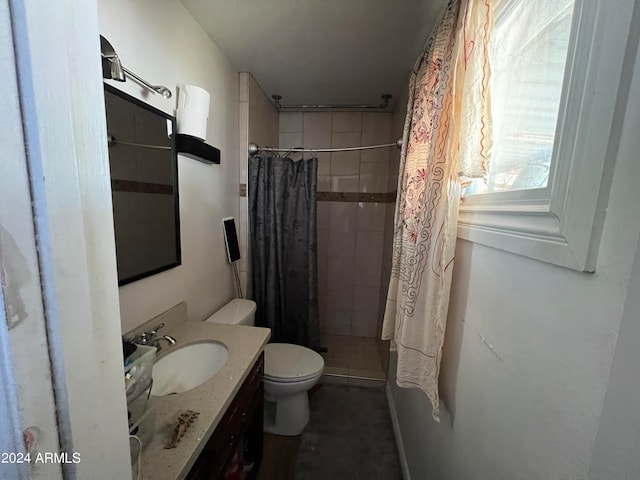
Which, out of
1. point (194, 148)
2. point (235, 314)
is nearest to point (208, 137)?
point (194, 148)

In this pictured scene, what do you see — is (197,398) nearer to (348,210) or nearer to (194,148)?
Result: (194,148)

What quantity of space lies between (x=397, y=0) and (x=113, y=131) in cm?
127

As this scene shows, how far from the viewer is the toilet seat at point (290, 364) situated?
1.50 metres

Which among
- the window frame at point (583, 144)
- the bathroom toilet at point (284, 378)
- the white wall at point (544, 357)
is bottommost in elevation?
the bathroom toilet at point (284, 378)

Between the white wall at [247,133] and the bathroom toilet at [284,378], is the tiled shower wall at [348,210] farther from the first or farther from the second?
the bathroom toilet at [284,378]

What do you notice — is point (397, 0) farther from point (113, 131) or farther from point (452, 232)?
point (113, 131)

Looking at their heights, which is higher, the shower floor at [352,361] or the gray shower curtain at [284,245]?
the gray shower curtain at [284,245]

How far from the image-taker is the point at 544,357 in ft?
1.63

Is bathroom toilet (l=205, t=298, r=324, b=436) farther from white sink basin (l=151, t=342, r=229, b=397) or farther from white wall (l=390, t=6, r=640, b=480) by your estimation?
white wall (l=390, t=6, r=640, b=480)

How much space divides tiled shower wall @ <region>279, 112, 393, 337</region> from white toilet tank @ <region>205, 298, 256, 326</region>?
1111 mm

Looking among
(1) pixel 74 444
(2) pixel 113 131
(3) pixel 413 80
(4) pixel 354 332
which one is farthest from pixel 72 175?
(4) pixel 354 332

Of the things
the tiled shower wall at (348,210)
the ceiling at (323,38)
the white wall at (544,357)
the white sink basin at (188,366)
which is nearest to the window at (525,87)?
the white wall at (544,357)

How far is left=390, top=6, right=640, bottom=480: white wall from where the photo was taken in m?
0.36

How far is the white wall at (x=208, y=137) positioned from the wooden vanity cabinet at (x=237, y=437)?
0.51 metres
